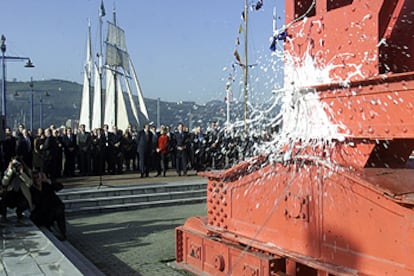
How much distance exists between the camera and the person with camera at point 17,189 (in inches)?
355

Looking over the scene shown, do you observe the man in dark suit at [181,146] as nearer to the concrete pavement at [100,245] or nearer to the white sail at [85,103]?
Answer: the concrete pavement at [100,245]

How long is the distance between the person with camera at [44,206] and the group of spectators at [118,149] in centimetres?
677

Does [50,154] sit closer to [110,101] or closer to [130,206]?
[130,206]

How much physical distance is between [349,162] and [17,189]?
22.4ft

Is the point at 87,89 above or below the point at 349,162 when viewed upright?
above

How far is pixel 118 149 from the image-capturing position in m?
17.9

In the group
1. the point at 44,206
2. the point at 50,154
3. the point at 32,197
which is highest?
the point at 50,154

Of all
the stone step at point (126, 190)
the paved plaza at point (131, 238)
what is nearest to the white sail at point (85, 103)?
the stone step at point (126, 190)

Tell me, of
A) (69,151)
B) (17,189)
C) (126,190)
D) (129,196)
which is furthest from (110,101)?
(17,189)

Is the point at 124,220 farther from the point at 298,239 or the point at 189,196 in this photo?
the point at 298,239

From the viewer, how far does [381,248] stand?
3945 mm

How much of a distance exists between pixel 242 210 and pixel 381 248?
2089mm

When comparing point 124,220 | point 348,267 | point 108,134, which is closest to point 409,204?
point 348,267

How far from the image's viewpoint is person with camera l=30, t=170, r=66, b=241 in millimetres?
9016
